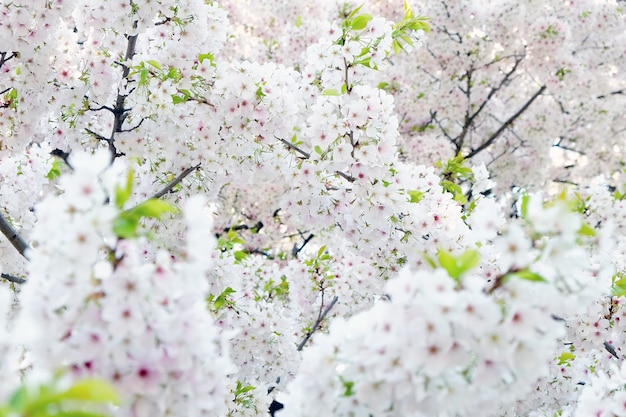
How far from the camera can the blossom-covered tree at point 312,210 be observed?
62.8 inches

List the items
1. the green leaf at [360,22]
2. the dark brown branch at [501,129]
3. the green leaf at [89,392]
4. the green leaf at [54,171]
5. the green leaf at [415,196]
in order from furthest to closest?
the dark brown branch at [501,129]
the green leaf at [54,171]
the green leaf at [415,196]
the green leaf at [360,22]
the green leaf at [89,392]

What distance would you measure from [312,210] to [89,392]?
3.02m

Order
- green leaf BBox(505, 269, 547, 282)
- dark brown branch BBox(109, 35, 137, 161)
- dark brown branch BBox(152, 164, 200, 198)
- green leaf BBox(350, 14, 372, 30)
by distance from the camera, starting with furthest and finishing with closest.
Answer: dark brown branch BBox(109, 35, 137, 161) → dark brown branch BBox(152, 164, 200, 198) → green leaf BBox(350, 14, 372, 30) → green leaf BBox(505, 269, 547, 282)

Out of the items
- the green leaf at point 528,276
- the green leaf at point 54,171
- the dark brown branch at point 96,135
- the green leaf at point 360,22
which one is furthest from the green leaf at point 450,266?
the green leaf at point 54,171

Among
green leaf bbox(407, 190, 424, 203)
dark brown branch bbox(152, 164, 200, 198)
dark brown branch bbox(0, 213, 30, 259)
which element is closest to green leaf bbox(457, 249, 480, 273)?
green leaf bbox(407, 190, 424, 203)

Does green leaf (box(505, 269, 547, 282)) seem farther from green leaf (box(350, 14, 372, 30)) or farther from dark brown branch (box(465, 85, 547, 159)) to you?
dark brown branch (box(465, 85, 547, 159))

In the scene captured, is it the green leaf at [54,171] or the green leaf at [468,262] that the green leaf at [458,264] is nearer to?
the green leaf at [468,262]

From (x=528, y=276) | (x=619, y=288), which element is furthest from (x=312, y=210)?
(x=528, y=276)

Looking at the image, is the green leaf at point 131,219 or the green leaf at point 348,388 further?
the green leaf at point 348,388

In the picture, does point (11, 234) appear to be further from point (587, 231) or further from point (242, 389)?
point (587, 231)

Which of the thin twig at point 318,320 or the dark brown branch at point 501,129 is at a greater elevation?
the dark brown branch at point 501,129

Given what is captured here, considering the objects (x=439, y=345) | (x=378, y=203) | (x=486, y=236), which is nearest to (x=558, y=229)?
(x=486, y=236)

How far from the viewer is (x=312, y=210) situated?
412 centimetres

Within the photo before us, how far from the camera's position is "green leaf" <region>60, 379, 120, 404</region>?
3.76 feet
